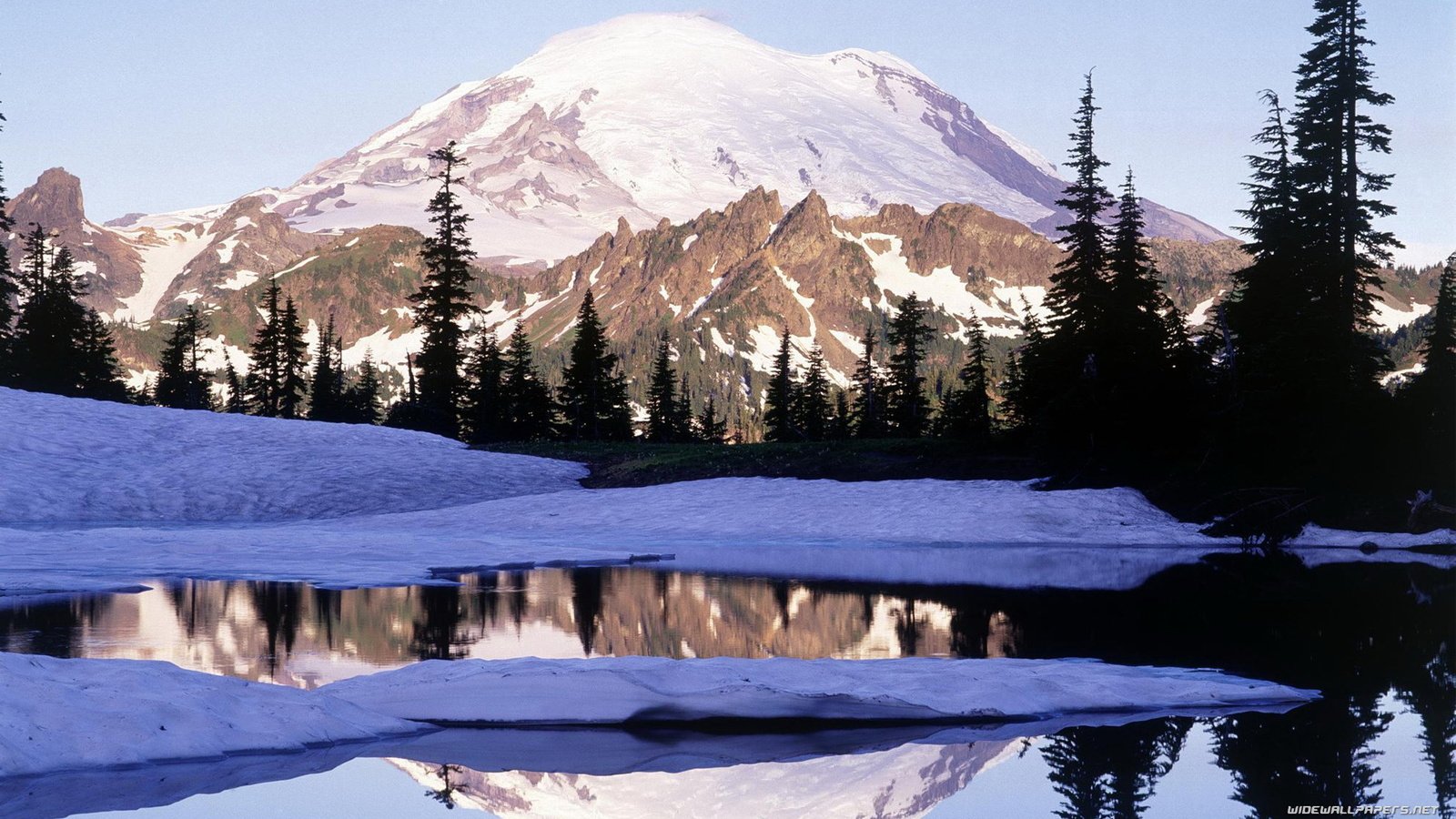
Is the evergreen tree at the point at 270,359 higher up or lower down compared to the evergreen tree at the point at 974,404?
higher up

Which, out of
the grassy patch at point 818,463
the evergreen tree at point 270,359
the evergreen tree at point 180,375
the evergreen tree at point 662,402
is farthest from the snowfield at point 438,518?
the evergreen tree at point 180,375

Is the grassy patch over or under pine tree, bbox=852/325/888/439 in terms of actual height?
under

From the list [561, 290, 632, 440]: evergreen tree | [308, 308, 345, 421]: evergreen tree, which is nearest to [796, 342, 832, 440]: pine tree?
[561, 290, 632, 440]: evergreen tree

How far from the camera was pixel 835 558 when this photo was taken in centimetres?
2745

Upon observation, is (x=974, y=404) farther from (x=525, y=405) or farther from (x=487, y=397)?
(x=487, y=397)

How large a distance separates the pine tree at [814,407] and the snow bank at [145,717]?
247ft

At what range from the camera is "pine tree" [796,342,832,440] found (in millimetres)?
87125

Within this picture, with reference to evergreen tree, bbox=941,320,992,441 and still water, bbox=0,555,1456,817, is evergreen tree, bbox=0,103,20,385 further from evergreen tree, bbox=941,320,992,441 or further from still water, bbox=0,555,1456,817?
still water, bbox=0,555,1456,817

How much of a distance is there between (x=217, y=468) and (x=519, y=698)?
3134cm

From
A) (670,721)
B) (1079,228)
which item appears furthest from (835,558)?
(1079,228)

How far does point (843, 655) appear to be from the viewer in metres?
14.4

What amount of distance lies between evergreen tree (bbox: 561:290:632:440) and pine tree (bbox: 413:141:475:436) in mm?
6782

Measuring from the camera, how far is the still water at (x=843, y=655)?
27.9 feet

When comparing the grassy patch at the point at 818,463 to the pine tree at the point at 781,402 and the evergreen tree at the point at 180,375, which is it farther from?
the evergreen tree at the point at 180,375
